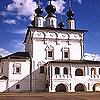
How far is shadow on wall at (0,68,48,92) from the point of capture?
33.9m

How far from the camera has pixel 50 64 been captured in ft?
105

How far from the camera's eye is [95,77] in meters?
33.4

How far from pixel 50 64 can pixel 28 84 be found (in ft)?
16.7

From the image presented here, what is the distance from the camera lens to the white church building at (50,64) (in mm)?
32594

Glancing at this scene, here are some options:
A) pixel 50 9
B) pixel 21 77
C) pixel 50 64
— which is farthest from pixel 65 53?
pixel 21 77

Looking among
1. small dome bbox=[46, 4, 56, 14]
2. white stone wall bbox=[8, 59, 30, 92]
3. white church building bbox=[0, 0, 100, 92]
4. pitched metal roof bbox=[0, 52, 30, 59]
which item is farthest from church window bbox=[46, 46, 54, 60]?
small dome bbox=[46, 4, 56, 14]

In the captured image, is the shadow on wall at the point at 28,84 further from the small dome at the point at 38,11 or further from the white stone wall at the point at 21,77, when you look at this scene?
the small dome at the point at 38,11

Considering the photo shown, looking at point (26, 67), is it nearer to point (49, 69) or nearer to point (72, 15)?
point (49, 69)

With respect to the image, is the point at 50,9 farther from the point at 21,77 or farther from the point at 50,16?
the point at 21,77

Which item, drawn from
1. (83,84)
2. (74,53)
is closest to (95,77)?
(83,84)

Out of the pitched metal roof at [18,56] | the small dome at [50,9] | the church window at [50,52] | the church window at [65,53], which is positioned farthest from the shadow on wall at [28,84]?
the small dome at [50,9]

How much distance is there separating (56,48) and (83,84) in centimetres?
710

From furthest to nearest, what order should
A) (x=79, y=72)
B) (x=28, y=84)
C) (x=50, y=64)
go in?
(x=28, y=84)
(x=79, y=72)
(x=50, y=64)

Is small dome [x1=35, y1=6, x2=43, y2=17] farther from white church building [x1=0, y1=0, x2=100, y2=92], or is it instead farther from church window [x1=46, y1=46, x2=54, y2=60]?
church window [x1=46, y1=46, x2=54, y2=60]
